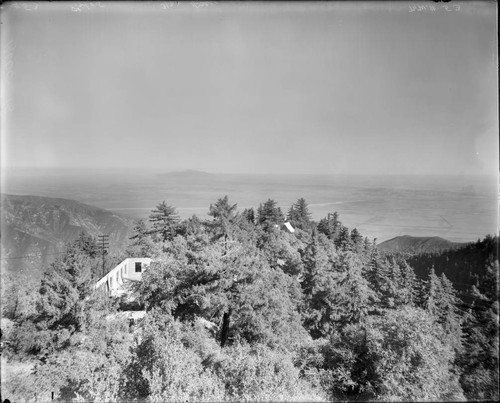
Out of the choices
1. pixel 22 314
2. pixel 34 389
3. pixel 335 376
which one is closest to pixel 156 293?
pixel 34 389

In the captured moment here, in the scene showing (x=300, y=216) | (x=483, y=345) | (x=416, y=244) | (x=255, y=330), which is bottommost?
(x=255, y=330)

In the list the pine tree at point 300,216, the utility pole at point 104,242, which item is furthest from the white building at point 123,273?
the pine tree at point 300,216

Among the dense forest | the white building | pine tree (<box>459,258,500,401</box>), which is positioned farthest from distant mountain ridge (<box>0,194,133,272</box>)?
pine tree (<box>459,258,500,401</box>)

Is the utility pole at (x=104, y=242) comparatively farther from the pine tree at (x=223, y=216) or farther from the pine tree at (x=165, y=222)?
the pine tree at (x=223, y=216)

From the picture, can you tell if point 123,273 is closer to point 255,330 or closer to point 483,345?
point 255,330

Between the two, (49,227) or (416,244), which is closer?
(416,244)

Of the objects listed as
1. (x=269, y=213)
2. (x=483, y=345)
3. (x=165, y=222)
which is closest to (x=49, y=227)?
(x=165, y=222)

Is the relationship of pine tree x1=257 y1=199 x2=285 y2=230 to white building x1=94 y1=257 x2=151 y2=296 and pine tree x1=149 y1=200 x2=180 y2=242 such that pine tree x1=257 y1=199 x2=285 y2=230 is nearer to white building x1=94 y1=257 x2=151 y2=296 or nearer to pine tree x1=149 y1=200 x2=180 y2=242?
pine tree x1=149 y1=200 x2=180 y2=242
